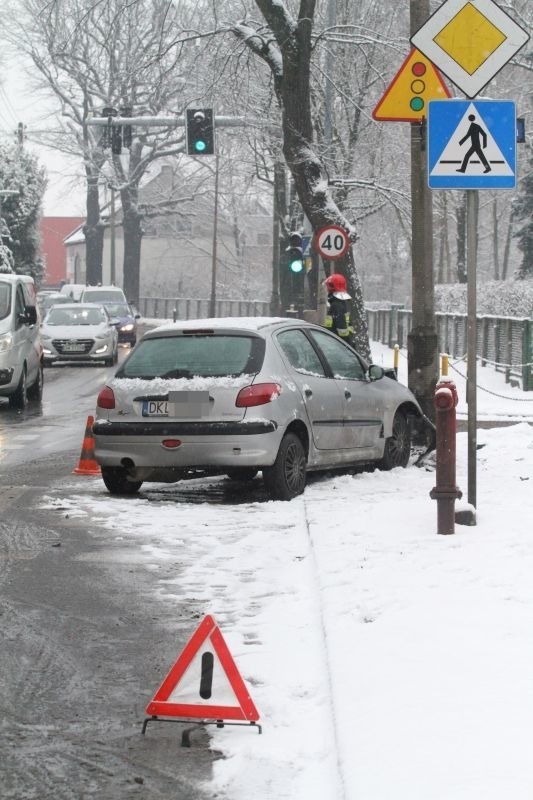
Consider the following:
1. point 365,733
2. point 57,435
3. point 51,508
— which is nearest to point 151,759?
point 365,733

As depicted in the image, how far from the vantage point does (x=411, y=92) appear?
1328 centimetres

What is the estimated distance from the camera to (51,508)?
11.4m

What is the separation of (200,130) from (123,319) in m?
14.7

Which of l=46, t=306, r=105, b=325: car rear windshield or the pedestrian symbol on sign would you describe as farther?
l=46, t=306, r=105, b=325: car rear windshield

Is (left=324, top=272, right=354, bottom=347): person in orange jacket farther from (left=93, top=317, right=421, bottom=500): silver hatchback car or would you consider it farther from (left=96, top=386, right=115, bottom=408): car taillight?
(left=96, top=386, right=115, bottom=408): car taillight

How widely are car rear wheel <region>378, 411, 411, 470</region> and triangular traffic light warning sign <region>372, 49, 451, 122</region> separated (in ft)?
9.16

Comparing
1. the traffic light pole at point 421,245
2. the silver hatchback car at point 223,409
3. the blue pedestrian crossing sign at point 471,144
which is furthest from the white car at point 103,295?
the blue pedestrian crossing sign at point 471,144

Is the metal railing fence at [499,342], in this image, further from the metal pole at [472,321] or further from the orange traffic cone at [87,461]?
the metal pole at [472,321]

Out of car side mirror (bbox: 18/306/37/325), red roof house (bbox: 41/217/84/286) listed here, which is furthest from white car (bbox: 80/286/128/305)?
red roof house (bbox: 41/217/84/286)

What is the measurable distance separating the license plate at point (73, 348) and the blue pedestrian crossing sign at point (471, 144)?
2449 cm

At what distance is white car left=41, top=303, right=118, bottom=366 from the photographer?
33.3 metres

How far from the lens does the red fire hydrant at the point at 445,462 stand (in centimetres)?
887

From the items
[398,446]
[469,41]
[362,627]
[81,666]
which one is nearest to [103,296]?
[398,446]

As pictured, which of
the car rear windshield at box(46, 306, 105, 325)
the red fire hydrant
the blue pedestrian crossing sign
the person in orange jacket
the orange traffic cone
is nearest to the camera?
the red fire hydrant
